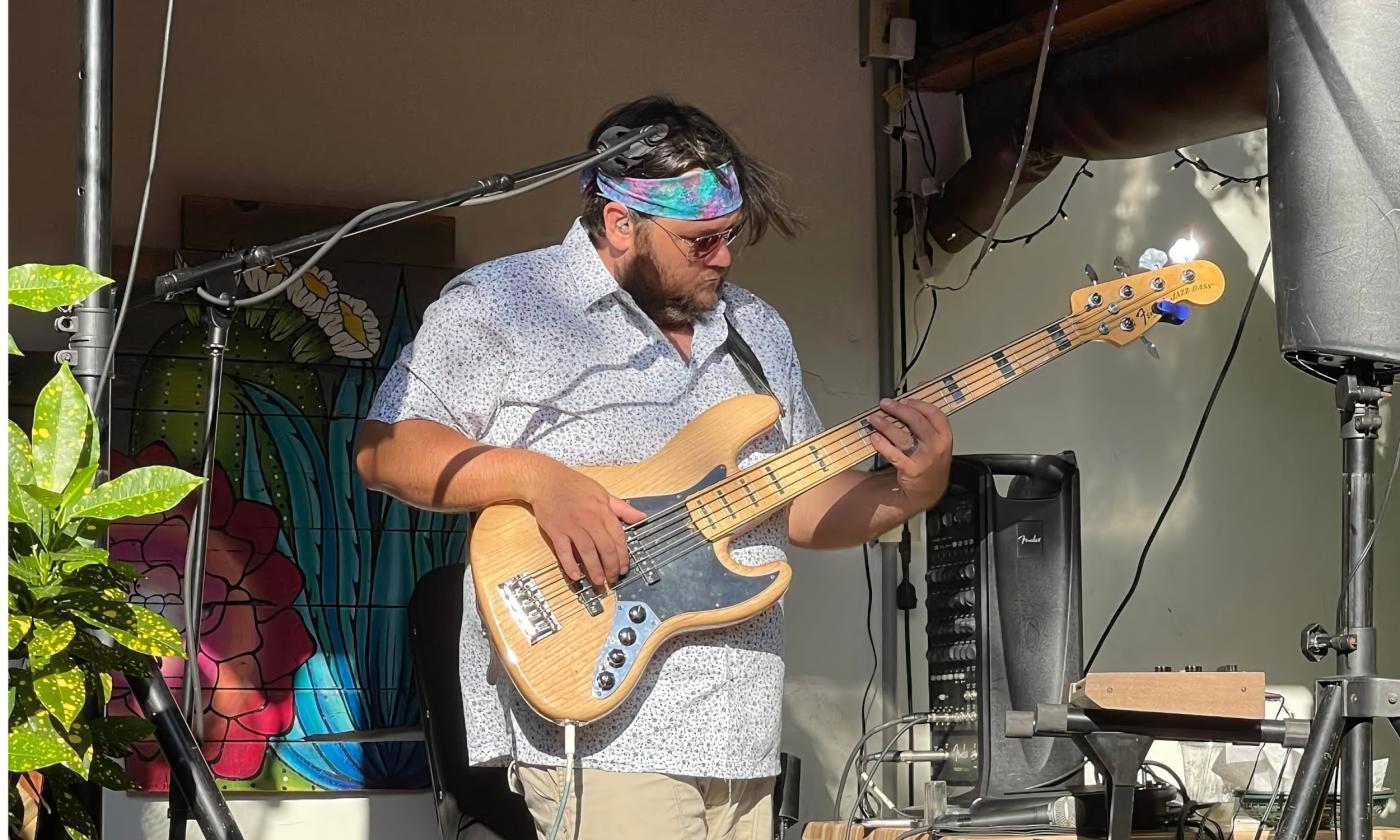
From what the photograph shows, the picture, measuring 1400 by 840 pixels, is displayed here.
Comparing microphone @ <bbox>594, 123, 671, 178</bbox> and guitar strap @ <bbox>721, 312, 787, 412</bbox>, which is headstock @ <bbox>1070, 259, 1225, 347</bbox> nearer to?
guitar strap @ <bbox>721, 312, 787, 412</bbox>

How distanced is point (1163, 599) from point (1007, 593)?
4.86ft

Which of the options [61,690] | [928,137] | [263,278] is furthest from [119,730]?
[928,137]

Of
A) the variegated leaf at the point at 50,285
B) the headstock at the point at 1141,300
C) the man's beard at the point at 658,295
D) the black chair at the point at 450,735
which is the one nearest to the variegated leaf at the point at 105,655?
the variegated leaf at the point at 50,285

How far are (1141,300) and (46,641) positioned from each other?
178cm

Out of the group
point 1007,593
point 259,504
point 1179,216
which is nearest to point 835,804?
point 1007,593

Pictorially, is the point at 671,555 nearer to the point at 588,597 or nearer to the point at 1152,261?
the point at 588,597

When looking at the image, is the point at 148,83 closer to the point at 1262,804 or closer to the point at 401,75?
the point at 401,75

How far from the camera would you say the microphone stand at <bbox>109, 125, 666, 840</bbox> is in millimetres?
1762

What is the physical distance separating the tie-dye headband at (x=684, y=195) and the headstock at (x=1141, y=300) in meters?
0.64

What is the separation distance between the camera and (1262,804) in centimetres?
290

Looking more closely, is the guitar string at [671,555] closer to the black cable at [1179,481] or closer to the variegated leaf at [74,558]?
the variegated leaf at [74,558]

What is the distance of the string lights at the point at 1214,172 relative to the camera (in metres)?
4.31

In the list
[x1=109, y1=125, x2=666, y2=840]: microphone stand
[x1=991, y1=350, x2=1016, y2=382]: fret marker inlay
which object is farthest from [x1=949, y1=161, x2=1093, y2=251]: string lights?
[x1=109, y1=125, x2=666, y2=840]: microphone stand

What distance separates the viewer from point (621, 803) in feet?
6.74
